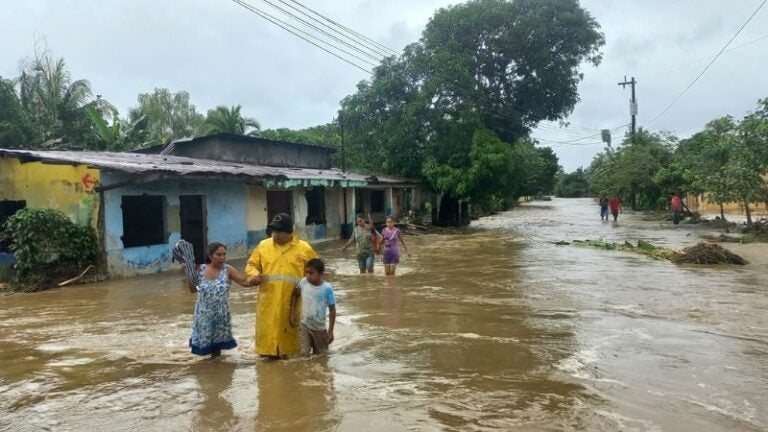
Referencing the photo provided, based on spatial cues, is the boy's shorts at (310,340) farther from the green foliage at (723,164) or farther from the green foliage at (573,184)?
the green foliage at (573,184)

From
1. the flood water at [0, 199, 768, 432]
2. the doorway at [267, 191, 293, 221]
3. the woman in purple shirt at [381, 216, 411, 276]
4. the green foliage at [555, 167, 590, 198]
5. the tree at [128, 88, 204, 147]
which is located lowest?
the flood water at [0, 199, 768, 432]

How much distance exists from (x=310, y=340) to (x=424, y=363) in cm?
122

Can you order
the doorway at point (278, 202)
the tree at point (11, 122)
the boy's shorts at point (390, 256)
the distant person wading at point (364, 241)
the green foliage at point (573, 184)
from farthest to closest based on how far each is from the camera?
the green foliage at point (573, 184) < the tree at point (11, 122) < the doorway at point (278, 202) < the distant person wading at point (364, 241) < the boy's shorts at point (390, 256)

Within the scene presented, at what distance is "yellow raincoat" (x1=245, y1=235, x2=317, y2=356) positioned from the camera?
543 cm

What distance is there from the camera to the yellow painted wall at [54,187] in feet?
41.7

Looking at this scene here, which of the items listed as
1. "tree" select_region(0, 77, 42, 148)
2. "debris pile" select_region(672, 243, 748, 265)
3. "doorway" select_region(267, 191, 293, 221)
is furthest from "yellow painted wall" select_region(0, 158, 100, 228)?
"debris pile" select_region(672, 243, 748, 265)

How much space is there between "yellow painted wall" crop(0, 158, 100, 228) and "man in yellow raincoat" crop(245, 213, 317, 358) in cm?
888

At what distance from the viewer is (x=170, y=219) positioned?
14625 mm

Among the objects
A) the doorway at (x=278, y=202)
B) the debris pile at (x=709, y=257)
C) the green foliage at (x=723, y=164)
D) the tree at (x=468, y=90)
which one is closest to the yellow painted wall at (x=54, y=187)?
the doorway at (x=278, y=202)

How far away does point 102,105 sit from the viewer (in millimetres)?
28734

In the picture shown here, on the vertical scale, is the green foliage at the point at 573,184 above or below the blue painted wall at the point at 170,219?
above

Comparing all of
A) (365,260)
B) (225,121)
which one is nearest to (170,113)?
(225,121)

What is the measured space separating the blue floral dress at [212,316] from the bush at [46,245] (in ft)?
26.3

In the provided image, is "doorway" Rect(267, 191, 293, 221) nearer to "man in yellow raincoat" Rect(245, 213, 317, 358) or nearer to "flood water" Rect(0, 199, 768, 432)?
"flood water" Rect(0, 199, 768, 432)
